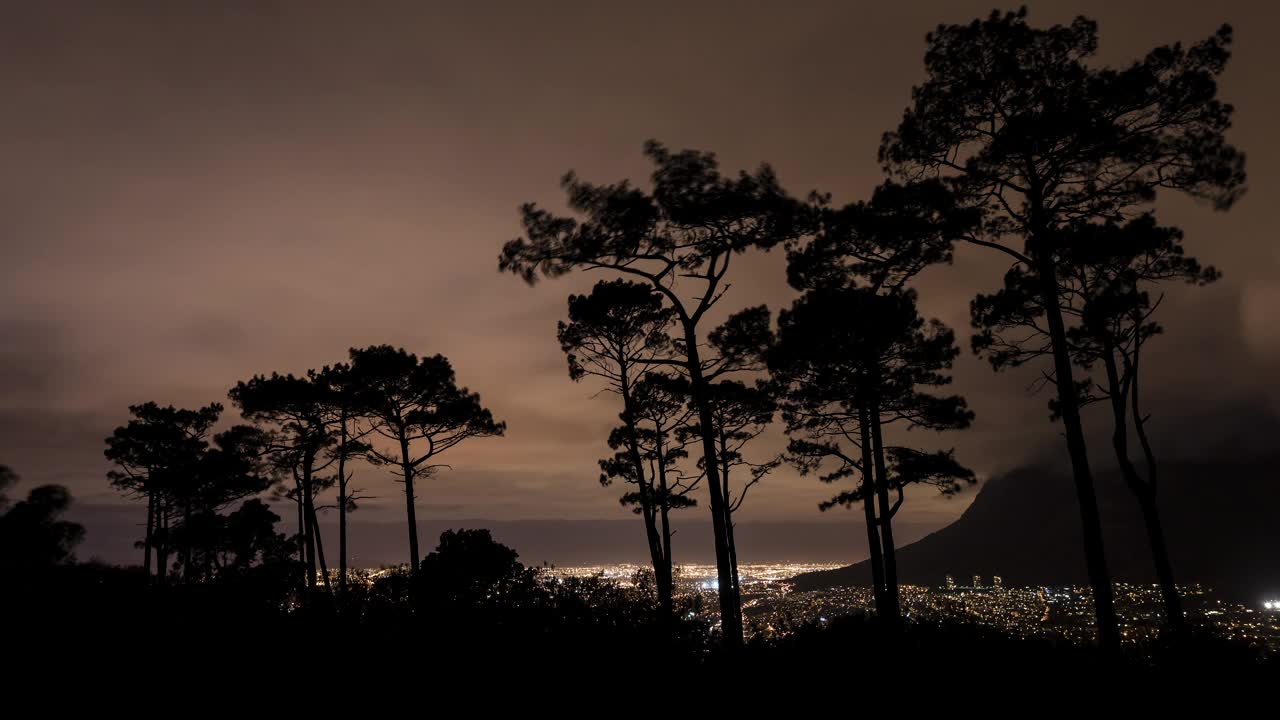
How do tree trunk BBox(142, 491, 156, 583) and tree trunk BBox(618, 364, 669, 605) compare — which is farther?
tree trunk BBox(142, 491, 156, 583)

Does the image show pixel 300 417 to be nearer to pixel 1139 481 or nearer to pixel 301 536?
pixel 301 536

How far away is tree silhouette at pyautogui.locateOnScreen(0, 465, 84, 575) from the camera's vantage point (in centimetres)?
3338

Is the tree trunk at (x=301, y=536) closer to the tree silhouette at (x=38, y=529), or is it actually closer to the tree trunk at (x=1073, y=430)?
the tree silhouette at (x=38, y=529)

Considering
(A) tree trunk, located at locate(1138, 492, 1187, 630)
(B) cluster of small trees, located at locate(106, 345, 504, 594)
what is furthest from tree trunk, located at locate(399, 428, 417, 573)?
(A) tree trunk, located at locate(1138, 492, 1187, 630)

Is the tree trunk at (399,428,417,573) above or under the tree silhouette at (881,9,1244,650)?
under

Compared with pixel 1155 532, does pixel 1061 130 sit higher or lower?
higher

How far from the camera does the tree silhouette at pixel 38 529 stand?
1314 inches

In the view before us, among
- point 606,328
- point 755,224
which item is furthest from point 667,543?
point 755,224

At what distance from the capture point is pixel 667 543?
25.4 m

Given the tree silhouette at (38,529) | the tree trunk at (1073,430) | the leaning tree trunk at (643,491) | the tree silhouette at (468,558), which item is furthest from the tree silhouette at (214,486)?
the tree trunk at (1073,430)

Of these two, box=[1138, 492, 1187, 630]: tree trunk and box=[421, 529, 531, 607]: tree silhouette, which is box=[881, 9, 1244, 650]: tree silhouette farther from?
box=[421, 529, 531, 607]: tree silhouette

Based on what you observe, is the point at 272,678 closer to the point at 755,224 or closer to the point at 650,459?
the point at 755,224

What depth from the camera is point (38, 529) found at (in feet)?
120

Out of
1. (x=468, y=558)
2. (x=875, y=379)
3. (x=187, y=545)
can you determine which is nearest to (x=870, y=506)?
(x=875, y=379)
